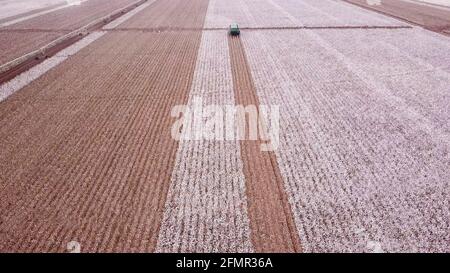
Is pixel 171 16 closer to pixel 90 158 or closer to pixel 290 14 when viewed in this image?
pixel 290 14

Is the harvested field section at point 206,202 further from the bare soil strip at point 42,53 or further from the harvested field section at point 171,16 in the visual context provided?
the harvested field section at point 171,16

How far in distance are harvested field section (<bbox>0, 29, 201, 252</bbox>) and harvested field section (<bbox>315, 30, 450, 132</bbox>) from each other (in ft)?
28.5

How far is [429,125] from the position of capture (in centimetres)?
1118

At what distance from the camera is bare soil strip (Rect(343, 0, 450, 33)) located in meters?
26.5

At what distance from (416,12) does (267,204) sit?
32031mm

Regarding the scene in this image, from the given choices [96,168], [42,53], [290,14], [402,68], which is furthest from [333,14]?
[96,168]

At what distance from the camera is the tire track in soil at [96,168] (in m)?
7.11

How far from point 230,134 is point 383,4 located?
3347 centimetres

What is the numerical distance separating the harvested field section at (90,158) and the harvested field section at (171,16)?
1165 cm

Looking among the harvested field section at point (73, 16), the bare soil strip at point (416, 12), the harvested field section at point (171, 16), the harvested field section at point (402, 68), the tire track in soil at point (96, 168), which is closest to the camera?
the tire track in soil at point (96, 168)

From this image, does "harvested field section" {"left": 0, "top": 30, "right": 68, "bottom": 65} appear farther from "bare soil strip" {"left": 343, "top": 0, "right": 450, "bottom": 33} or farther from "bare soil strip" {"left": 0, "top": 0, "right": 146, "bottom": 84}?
"bare soil strip" {"left": 343, "top": 0, "right": 450, "bottom": 33}

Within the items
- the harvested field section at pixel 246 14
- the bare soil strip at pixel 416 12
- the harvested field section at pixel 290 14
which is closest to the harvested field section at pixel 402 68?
the harvested field section at pixel 290 14

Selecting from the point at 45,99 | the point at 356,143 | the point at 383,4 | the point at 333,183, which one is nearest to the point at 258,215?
the point at 333,183

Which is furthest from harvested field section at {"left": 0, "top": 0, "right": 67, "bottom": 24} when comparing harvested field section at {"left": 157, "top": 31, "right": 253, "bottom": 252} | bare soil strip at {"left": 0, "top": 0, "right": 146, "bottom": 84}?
harvested field section at {"left": 157, "top": 31, "right": 253, "bottom": 252}
